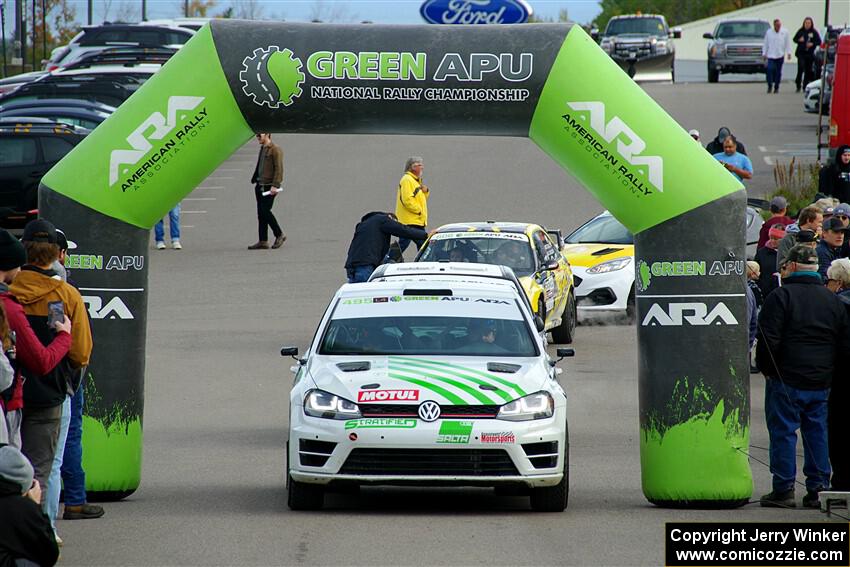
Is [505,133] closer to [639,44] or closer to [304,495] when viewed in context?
[304,495]

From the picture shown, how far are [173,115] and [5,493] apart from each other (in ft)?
15.3

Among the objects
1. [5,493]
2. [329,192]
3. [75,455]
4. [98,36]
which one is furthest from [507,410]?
[98,36]

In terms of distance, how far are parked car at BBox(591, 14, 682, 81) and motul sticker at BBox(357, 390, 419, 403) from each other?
37.8 m

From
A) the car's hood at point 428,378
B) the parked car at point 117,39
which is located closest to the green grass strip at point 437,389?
the car's hood at point 428,378

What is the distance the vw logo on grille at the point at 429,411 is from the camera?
32.3ft

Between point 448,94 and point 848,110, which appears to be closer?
point 448,94

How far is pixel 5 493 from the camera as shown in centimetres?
625

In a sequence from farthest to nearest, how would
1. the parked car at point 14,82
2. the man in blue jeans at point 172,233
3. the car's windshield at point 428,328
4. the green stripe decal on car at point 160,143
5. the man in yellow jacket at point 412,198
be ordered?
1. the parked car at point 14,82
2. the man in blue jeans at point 172,233
3. the man in yellow jacket at point 412,198
4. the car's windshield at point 428,328
5. the green stripe decal on car at point 160,143

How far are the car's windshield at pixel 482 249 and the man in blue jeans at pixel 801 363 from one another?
24.6 ft

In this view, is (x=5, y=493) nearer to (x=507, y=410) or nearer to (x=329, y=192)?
(x=507, y=410)

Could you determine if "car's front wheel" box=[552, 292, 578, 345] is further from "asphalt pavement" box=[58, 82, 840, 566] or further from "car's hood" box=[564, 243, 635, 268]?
"car's hood" box=[564, 243, 635, 268]

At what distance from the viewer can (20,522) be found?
244 inches

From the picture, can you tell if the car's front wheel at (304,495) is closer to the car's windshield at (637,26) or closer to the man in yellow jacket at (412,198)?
the man in yellow jacket at (412,198)

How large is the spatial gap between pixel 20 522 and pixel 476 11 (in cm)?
1819
